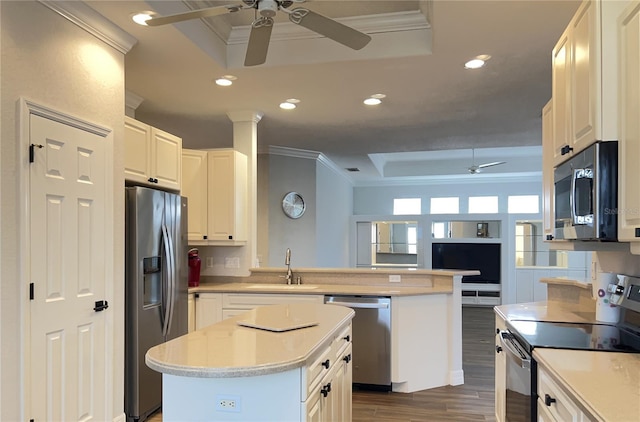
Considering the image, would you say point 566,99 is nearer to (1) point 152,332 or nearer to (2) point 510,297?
(1) point 152,332

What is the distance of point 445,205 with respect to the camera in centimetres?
1029

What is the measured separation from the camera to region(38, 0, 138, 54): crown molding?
2.36 metres

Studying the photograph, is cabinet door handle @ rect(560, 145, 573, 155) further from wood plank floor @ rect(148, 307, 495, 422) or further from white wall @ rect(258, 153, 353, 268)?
white wall @ rect(258, 153, 353, 268)

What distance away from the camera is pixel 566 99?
2213 millimetres

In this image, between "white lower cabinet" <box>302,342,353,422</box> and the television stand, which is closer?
"white lower cabinet" <box>302,342,353,422</box>

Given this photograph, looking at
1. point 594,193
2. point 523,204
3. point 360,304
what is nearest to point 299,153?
point 360,304

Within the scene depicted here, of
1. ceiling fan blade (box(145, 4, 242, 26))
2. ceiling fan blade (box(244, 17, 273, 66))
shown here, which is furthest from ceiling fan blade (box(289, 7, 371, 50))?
ceiling fan blade (box(145, 4, 242, 26))

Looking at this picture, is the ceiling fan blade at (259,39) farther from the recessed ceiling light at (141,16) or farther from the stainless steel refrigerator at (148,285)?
the stainless steel refrigerator at (148,285)

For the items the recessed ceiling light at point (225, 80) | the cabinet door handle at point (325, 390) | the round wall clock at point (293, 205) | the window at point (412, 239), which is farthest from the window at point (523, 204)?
the cabinet door handle at point (325, 390)

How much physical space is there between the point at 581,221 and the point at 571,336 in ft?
1.91

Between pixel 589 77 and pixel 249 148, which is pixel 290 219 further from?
pixel 589 77

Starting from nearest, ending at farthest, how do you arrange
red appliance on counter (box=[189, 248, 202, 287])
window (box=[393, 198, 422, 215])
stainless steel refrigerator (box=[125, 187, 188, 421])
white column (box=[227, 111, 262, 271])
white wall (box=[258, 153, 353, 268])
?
stainless steel refrigerator (box=[125, 187, 188, 421]) < red appliance on counter (box=[189, 248, 202, 287]) < white column (box=[227, 111, 262, 271]) < white wall (box=[258, 153, 353, 268]) < window (box=[393, 198, 422, 215])

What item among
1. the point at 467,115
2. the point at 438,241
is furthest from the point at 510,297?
the point at 467,115

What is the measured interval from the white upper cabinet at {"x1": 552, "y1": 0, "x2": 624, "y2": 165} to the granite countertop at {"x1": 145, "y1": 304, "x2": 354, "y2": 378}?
4.74ft
